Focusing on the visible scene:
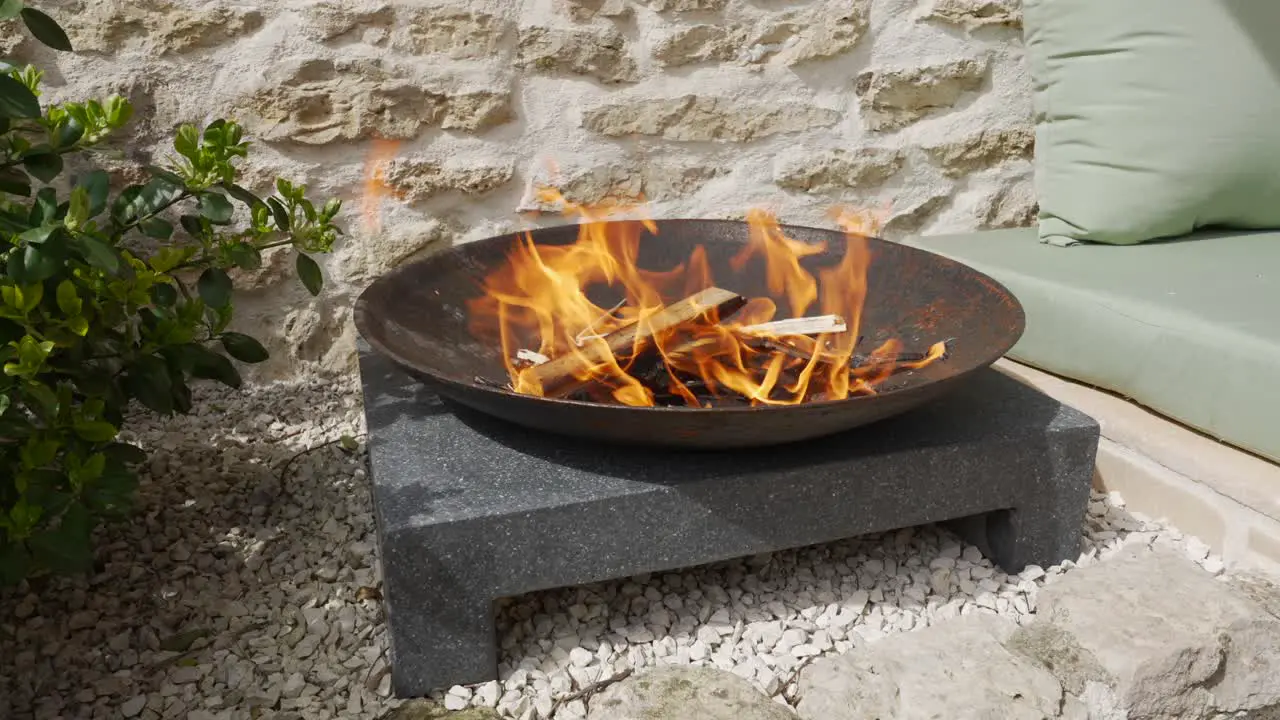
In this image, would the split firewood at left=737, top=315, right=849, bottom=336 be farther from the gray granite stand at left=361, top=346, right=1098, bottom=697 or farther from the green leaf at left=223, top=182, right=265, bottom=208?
the green leaf at left=223, top=182, right=265, bottom=208

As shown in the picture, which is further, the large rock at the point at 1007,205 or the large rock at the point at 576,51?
the large rock at the point at 1007,205

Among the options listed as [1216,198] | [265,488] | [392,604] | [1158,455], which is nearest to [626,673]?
[392,604]

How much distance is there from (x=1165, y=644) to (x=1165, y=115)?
4.10 ft

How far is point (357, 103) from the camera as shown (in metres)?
2.13

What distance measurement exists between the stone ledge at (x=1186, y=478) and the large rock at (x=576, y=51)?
115cm

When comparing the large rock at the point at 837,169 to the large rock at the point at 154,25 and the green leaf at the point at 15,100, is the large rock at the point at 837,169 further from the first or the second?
the green leaf at the point at 15,100

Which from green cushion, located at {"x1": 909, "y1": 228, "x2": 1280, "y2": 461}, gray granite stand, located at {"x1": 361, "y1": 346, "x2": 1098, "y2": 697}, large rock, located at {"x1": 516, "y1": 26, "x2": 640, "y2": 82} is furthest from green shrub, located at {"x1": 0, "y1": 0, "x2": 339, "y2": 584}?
green cushion, located at {"x1": 909, "y1": 228, "x2": 1280, "y2": 461}

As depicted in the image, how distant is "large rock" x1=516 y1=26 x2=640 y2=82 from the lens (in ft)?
7.22

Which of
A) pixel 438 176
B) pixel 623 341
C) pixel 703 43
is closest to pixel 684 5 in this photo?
pixel 703 43

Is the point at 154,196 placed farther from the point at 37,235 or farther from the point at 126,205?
the point at 37,235

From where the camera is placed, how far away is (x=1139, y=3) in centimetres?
212

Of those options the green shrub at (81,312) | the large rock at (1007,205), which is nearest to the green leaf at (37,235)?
the green shrub at (81,312)

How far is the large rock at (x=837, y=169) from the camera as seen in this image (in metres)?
2.43

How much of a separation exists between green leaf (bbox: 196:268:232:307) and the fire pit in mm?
223
